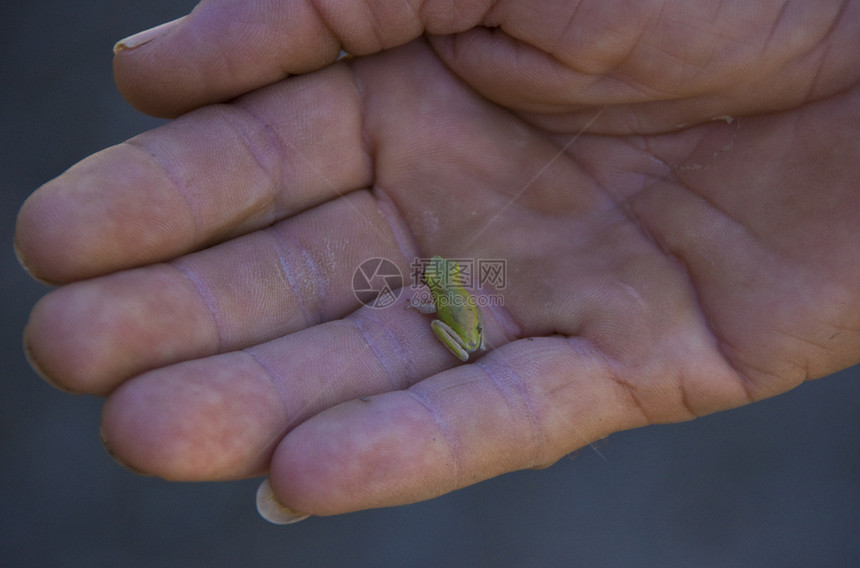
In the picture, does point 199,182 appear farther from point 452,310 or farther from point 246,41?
point 452,310

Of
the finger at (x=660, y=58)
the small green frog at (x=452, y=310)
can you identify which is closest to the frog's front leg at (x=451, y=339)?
the small green frog at (x=452, y=310)

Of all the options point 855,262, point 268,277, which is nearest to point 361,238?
point 268,277

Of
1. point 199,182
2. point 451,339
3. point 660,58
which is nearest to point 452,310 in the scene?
point 451,339

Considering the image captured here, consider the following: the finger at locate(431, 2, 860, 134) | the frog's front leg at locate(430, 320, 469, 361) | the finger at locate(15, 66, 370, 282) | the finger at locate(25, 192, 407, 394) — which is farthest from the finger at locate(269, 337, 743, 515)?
the finger at locate(431, 2, 860, 134)

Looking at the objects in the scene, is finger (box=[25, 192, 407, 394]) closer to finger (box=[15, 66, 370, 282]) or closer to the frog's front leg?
finger (box=[15, 66, 370, 282])

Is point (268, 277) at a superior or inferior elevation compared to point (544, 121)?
inferior

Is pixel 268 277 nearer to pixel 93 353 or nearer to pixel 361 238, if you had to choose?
pixel 361 238
